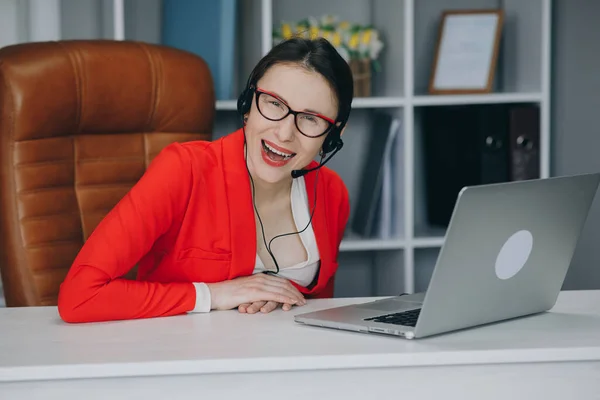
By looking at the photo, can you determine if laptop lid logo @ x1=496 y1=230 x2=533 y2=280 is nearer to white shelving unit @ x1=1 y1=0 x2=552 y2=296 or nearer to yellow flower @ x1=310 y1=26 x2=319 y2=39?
white shelving unit @ x1=1 y1=0 x2=552 y2=296

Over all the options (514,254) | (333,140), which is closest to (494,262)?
(514,254)

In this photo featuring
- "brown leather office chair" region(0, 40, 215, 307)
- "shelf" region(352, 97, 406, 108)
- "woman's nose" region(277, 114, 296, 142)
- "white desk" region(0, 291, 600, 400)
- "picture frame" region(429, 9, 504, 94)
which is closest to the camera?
"white desk" region(0, 291, 600, 400)

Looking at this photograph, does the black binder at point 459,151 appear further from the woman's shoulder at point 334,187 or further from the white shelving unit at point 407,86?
the woman's shoulder at point 334,187

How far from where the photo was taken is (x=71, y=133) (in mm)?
2139

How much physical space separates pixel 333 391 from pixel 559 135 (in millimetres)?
2037

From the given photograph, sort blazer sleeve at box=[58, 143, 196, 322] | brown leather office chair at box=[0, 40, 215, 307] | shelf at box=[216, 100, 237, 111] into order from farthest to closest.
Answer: shelf at box=[216, 100, 237, 111] → brown leather office chair at box=[0, 40, 215, 307] → blazer sleeve at box=[58, 143, 196, 322]

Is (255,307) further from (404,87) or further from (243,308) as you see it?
(404,87)

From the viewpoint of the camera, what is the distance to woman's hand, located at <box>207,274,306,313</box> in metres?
1.55

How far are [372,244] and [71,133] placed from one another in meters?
1.14

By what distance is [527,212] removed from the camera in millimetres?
1292

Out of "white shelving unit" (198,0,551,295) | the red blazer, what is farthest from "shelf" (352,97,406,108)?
the red blazer

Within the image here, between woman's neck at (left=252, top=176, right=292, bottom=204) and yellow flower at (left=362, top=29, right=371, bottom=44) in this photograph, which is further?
yellow flower at (left=362, top=29, right=371, bottom=44)

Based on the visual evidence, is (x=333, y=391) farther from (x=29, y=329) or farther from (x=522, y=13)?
(x=522, y=13)

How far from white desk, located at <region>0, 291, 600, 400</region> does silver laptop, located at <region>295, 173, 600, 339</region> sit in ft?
0.13
